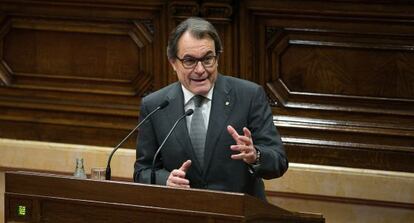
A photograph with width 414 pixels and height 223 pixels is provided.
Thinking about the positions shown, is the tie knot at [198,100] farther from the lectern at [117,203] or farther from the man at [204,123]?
the lectern at [117,203]

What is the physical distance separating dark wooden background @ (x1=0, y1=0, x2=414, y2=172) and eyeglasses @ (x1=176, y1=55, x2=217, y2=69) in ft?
5.36

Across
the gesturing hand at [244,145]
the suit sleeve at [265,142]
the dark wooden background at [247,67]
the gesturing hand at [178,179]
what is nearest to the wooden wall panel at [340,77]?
the dark wooden background at [247,67]

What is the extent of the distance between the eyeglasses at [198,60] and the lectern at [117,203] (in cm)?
68

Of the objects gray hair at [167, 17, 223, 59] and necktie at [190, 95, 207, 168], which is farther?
necktie at [190, 95, 207, 168]

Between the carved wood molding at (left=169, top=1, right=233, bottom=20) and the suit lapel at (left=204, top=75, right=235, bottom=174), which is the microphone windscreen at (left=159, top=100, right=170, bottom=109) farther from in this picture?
the carved wood molding at (left=169, top=1, right=233, bottom=20)

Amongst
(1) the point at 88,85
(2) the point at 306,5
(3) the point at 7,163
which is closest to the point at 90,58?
(1) the point at 88,85

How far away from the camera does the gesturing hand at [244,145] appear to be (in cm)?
398

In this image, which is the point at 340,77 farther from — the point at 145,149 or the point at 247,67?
the point at 145,149

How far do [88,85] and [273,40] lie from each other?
1184 mm

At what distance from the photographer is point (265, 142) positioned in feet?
14.4

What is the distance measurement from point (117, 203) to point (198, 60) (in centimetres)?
77

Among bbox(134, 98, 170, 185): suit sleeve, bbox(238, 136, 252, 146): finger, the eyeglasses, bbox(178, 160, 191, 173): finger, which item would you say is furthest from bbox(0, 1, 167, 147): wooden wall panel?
bbox(238, 136, 252, 146): finger

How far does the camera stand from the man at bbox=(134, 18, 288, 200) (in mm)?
4336

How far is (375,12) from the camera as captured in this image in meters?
5.74
